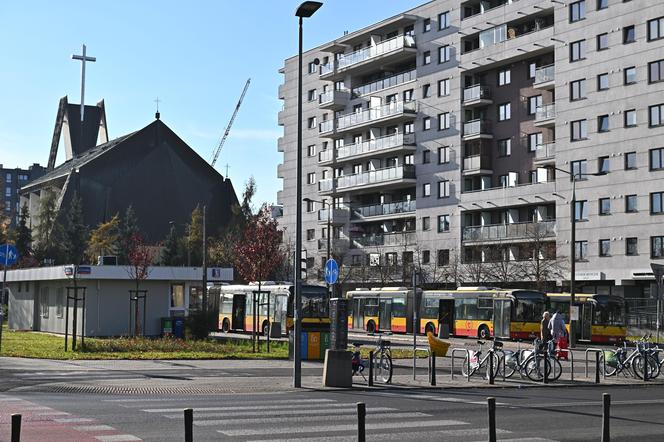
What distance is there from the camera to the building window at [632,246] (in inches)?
2304

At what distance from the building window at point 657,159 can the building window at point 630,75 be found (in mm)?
4769

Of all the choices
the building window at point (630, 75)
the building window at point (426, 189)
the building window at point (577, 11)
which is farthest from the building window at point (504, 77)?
the building window at point (630, 75)

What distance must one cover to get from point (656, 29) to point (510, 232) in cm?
1695

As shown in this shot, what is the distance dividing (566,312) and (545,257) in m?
15.0

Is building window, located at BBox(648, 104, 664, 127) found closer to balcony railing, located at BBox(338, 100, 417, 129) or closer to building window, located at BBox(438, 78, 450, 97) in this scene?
building window, located at BBox(438, 78, 450, 97)

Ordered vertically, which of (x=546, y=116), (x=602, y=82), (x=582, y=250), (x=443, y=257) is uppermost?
(x=602, y=82)

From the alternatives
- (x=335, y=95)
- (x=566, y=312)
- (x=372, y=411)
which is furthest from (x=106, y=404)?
(x=335, y=95)

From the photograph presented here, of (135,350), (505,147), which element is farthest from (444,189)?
(135,350)

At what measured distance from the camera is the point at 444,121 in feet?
242

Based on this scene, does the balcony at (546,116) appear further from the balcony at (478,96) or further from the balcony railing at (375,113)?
the balcony railing at (375,113)

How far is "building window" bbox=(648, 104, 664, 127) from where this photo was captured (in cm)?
5755

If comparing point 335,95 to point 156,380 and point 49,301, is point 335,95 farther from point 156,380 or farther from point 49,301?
point 156,380

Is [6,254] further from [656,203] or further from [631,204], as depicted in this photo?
[631,204]

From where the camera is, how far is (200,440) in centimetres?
1273
